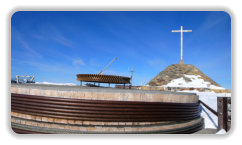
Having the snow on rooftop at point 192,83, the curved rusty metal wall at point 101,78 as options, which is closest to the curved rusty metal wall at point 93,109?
the curved rusty metal wall at point 101,78

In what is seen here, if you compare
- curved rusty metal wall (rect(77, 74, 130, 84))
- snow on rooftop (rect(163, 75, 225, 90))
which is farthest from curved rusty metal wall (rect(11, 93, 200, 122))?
snow on rooftop (rect(163, 75, 225, 90))

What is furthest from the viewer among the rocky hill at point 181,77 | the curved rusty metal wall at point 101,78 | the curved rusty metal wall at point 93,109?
the rocky hill at point 181,77

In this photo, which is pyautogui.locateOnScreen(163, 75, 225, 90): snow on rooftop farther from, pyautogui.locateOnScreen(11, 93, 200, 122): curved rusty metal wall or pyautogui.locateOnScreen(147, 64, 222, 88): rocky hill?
pyautogui.locateOnScreen(11, 93, 200, 122): curved rusty metal wall

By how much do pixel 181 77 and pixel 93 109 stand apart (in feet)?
59.5

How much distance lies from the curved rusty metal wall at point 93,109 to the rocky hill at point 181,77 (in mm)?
14295

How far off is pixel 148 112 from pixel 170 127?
1.24m

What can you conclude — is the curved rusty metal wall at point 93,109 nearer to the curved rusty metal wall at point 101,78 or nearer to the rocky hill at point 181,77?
the curved rusty metal wall at point 101,78

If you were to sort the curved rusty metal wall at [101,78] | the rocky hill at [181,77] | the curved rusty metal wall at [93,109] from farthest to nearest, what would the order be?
the rocky hill at [181,77] → the curved rusty metal wall at [101,78] → the curved rusty metal wall at [93,109]

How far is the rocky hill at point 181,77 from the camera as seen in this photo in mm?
19797

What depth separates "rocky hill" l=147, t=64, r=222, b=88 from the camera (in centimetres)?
1980

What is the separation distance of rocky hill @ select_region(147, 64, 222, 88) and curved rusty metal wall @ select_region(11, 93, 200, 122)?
14.3 m
